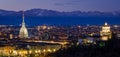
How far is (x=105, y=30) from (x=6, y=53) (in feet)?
74.8

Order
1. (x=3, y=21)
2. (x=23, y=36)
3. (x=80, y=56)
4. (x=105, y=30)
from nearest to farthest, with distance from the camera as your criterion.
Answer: (x=80, y=56)
(x=105, y=30)
(x=23, y=36)
(x=3, y=21)

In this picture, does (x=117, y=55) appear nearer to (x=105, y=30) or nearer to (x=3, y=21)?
(x=105, y=30)

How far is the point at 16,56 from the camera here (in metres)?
57.7

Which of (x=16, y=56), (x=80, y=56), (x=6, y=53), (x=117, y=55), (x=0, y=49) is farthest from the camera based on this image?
(x=0, y=49)

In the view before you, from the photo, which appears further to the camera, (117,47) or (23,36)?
(23,36)

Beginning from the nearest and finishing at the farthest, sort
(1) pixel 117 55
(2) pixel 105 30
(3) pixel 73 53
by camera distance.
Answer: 1. (1) pixel 117 55
2. (3) pixel 73 53
3. (2) pixel 105 30

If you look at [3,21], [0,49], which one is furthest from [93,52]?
[3,21]

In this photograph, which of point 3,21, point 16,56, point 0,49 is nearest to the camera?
point 16,56

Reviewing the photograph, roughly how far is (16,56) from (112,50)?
21751mm

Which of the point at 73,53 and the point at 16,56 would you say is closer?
the point at 73,53

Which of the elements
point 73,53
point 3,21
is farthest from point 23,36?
point 3,21

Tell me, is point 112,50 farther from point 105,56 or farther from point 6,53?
point 6,53

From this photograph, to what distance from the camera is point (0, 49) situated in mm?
68625

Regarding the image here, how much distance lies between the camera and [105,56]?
34.6m
